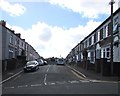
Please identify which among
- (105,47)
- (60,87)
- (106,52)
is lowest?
(60,87)

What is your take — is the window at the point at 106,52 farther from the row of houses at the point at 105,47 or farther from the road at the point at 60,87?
the road at the point at 60,87

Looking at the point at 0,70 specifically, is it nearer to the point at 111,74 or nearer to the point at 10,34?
the point at 111,74

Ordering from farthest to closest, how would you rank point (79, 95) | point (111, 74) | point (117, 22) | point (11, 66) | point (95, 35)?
point (95, 35), point (11, 66), point (117, 22), point (111, 74), point (79, 95)

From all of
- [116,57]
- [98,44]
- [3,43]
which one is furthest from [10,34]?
[116,57]

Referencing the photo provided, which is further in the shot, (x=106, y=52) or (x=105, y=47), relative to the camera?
(x=105, y=47)

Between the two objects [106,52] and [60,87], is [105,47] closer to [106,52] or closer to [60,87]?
[106,52]

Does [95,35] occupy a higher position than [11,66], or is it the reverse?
[95,35]

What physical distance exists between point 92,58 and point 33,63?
14.6 meters

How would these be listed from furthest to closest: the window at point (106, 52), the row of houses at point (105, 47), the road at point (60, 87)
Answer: the window at point (106, 52)
the row of houses at point (105, 47)
the road at point (60, 87)

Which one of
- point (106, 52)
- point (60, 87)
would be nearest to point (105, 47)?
point (106, 52)

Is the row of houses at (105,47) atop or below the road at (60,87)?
atop

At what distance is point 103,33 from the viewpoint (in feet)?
145

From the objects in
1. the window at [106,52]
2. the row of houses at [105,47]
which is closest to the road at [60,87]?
the row of houses at [105,47]

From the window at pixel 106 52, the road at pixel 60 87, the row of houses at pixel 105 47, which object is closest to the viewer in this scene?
the road at pixel 60 87
